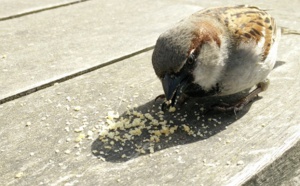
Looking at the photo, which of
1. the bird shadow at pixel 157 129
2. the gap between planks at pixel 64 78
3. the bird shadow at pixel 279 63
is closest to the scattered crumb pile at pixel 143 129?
the bird shadow at pixel 157 129

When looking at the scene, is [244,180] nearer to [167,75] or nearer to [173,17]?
[167,75]

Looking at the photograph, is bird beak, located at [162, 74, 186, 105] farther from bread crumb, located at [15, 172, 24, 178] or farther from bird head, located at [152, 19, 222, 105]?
bread crumb, located at [15, 172, 24, 178]

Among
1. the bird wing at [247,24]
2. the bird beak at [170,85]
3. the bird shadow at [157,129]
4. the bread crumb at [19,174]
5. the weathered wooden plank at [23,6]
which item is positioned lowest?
the bird shadow at [157,129]

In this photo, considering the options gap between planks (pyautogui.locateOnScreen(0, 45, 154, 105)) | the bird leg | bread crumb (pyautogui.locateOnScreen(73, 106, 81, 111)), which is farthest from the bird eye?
gap between planks (pyautogui.locateOnScreen(0, 45, 154, 105))

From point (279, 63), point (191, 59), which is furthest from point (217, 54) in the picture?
point (279, 63)

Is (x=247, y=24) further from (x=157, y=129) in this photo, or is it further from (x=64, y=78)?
(x=64, y=78)

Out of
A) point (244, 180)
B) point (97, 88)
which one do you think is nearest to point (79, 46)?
point (97, 88)

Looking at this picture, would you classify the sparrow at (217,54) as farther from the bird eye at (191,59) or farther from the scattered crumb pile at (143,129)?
the scattered crumb pile at (143,129)
